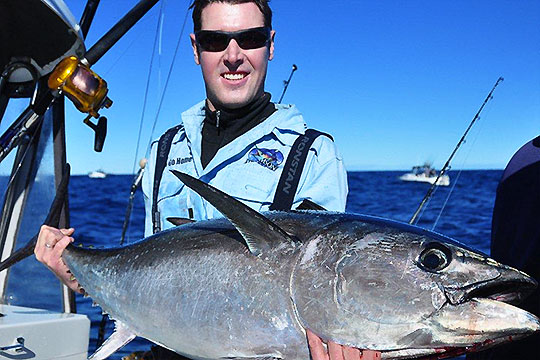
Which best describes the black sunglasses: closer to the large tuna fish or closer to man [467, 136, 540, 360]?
the large tuna fish

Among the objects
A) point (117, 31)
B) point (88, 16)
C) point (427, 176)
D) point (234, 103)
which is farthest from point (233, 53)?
point (427, 176)

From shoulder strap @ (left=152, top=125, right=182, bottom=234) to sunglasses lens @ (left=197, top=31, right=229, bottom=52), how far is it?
18.4 inches

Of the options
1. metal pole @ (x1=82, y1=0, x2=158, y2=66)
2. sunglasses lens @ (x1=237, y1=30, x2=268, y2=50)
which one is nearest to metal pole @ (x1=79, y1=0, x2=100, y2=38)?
metal pole @ (x1=82, y1=0, x2=158, y2=66)

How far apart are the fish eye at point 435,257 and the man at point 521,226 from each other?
588mm

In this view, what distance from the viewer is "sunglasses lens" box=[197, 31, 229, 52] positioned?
2254mm

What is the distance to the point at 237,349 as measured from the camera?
5.45 feet

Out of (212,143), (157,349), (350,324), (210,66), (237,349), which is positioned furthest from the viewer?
(212,143)

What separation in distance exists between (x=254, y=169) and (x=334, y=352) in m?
0.92

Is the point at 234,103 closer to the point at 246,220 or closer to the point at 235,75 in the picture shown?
the point at 235,75

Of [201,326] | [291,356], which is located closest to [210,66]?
[201,326]

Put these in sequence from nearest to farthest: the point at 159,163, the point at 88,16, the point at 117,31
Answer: the point at 159,163 < the point at 117,31 < the point at 88,16

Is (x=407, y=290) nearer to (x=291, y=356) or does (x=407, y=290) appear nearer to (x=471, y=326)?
(x=471, y=326)

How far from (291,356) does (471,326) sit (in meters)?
0.48

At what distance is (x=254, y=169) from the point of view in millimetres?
2273
